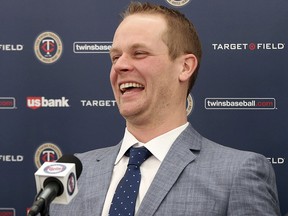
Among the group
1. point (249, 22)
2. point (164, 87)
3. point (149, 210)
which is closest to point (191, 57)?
point (164, 87)

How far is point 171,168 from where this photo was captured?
1809 mm

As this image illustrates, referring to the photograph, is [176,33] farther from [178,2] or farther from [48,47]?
[48,47]

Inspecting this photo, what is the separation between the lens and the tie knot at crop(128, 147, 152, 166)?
1.88m

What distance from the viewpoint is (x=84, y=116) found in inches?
94.9

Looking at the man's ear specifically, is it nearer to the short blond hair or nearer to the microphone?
the short blond hair

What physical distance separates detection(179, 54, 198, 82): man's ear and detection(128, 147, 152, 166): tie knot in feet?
1.08

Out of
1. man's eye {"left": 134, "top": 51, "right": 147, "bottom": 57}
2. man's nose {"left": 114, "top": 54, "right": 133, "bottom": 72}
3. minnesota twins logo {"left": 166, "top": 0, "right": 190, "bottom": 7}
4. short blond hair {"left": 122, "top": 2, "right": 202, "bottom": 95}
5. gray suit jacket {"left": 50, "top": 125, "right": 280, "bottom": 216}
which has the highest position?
minnesota twins logo {"left": 166, "top": 0, "right": 190, "bottom": 7}

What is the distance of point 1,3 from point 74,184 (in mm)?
1411

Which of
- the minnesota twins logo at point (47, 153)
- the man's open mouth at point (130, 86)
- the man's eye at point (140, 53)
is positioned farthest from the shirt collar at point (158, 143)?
the minnesota twins logo at point (47, 153)

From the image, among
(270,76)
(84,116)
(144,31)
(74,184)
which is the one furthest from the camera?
(84,116)

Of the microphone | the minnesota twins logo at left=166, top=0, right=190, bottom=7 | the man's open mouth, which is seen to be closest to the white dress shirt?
the man's open mouth

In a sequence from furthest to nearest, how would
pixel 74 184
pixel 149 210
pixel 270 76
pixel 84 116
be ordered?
pixel 84 116, pixel 270 76, pixel 149 210, pixel 74 184

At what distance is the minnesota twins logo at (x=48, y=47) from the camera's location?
2424 millimetres

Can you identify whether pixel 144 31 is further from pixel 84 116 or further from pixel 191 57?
pixel 84 116
